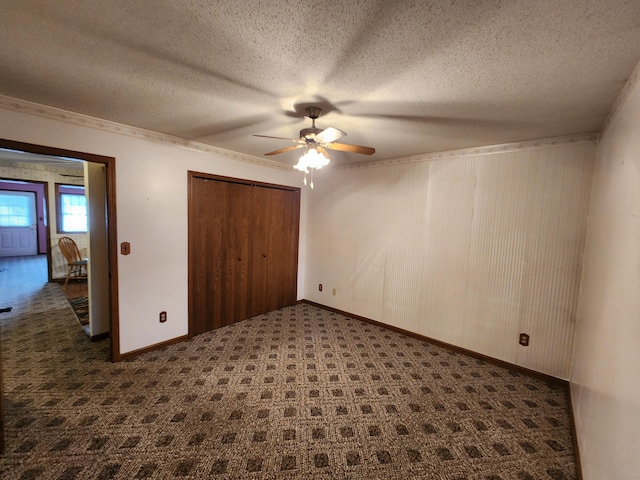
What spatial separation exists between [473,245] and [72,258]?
7460 mm

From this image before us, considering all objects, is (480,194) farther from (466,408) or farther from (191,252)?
(191,252)

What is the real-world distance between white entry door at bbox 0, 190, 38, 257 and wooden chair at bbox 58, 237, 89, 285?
3869mm

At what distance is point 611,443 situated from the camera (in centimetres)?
119

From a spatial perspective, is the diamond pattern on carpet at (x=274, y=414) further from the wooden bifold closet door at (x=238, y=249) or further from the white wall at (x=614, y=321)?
the wooden bifold closet door at (x=238, y=249)

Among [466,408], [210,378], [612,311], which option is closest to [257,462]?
[210,378]

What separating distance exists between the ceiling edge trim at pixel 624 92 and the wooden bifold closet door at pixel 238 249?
351 centimetres

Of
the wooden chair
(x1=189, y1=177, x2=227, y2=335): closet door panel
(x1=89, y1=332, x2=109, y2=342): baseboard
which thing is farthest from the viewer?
the wooden chair

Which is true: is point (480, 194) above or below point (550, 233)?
above

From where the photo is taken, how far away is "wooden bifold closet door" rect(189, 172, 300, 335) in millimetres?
3256

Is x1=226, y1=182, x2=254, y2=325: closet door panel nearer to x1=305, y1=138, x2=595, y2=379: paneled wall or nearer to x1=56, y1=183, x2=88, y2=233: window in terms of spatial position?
x1=305, y1=138, x2=595, y2=379: paneled wall

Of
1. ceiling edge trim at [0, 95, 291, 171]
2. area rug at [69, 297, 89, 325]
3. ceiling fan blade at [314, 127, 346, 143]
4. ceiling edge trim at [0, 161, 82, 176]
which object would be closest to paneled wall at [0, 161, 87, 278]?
ceiling edge trim at [0, 161, 82, 176]

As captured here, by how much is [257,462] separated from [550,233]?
309cm

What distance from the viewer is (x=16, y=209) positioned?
775cm

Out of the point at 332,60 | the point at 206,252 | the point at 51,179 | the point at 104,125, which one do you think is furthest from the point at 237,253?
the point at 51,179
